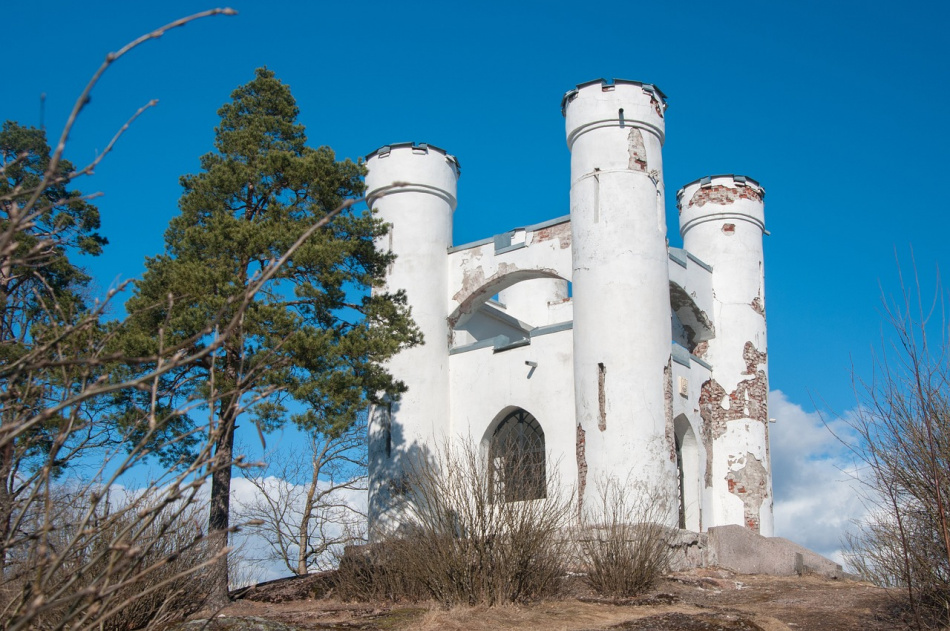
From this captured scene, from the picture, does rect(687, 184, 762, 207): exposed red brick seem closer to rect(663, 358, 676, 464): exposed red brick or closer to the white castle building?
the white castle building

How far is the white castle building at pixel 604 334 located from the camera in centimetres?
1866

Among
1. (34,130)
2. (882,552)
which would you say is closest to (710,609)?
(882,552)

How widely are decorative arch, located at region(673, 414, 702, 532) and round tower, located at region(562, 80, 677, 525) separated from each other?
221 centimetres

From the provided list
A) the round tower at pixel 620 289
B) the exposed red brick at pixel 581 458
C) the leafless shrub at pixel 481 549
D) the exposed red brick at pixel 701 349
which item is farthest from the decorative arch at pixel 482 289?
the leafless shrub at pixel 481 549

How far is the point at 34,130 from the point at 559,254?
39.3 ft

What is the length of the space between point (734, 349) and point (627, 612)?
11.7 meters

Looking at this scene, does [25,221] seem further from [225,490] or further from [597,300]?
[597,300]

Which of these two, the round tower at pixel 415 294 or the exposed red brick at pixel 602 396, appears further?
the round tower at pixel 415 294

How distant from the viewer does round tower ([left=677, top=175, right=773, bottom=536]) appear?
21.7 m

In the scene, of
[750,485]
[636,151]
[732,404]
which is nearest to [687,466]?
[750,485]

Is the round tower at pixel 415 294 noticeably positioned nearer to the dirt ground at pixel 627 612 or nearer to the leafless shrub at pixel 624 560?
the dirt ground at pixel 627 612

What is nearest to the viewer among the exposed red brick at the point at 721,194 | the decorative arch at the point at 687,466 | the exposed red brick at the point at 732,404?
the decorative arch at the point at 687,466

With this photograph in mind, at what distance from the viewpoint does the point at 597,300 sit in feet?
62.5

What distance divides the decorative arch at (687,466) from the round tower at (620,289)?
2.21 m
